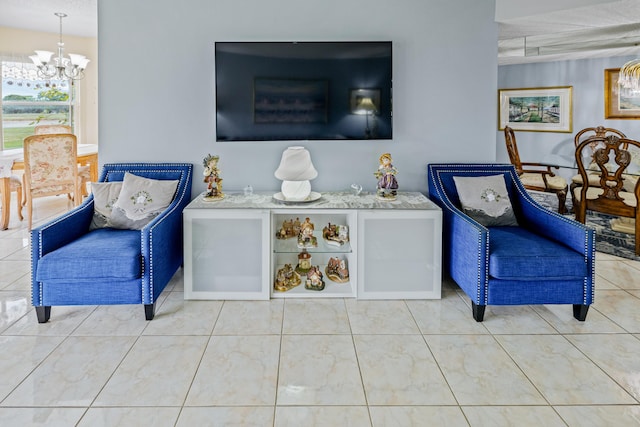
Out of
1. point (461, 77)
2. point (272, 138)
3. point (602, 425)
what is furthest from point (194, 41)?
point (602, 425)

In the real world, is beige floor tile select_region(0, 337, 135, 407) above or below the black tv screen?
below

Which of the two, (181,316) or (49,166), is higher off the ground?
(49,166)

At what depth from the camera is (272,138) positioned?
3.49 metres

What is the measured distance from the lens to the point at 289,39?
3498mm

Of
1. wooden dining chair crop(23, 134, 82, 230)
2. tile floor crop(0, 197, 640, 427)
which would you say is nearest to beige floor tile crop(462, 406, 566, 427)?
tile floor crop(0, 197, 640, 427)

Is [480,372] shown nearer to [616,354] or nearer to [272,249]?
[616,354]

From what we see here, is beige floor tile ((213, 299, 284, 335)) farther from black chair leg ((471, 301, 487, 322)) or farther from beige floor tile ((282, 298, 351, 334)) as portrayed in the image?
black chair leg ((471, 301, 487, 322))

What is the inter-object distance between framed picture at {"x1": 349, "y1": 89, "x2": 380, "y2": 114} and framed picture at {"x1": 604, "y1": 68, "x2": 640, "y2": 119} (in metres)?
4.78

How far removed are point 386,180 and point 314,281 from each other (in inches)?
33.9

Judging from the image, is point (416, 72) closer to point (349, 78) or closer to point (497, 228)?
point (349, 78)

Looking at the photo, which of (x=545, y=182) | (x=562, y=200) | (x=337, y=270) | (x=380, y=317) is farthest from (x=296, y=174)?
(x=562, y=200)

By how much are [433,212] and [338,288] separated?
31.7 inches

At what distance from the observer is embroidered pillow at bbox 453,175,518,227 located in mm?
3232

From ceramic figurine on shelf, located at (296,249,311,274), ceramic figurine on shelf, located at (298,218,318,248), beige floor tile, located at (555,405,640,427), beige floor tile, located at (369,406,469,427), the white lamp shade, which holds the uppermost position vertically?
the white lamp shade
